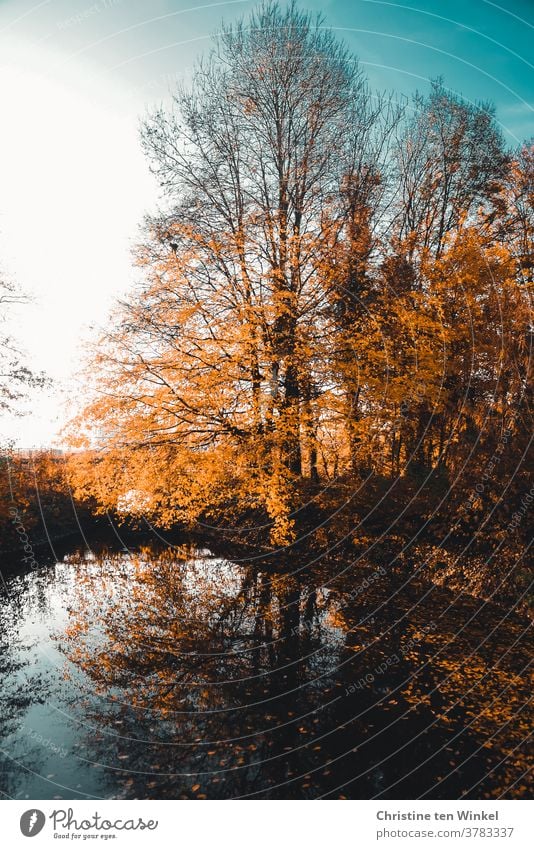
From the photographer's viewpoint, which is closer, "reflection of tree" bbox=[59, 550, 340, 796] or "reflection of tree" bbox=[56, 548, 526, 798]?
"reflection of tree" bbox=[56, 548, 526, 798]

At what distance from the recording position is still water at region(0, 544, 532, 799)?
6387 mm

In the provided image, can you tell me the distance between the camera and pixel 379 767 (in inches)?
256
